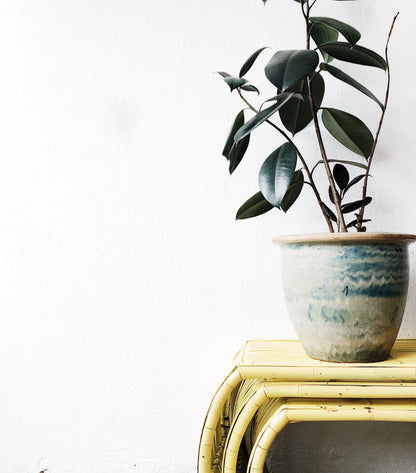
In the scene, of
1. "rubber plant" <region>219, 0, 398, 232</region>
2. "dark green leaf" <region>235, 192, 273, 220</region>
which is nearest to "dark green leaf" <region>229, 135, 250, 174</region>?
"rubber plant" <region>219, 0, 398, 232</region>

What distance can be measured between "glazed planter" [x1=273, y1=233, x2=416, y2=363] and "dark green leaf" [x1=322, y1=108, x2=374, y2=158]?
0.86 ft

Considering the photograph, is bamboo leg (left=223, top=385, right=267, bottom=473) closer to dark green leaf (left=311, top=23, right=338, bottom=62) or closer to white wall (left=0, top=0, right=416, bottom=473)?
white wall (left=0, top=0, right=416, bottom=473)

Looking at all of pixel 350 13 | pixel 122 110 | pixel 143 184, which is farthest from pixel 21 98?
pixel 350 13

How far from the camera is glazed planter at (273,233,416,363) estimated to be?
0.89 m

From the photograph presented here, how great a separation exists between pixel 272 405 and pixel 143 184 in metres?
0.63

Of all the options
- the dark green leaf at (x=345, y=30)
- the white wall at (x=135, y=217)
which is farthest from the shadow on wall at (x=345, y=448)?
the dark green leaf at (x=345, y=30)

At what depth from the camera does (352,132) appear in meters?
1.08

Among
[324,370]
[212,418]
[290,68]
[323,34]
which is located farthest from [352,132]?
[212,418]

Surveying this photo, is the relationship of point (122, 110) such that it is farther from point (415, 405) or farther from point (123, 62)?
point (415, 405)

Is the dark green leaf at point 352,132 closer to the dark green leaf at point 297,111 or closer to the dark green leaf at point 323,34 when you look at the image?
the dark green leaf at point 297,111

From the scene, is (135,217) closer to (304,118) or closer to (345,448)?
(304,118)

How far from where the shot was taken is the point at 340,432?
121cm

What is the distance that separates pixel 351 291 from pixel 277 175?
258 millimetres

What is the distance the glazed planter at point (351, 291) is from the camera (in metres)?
0.89
